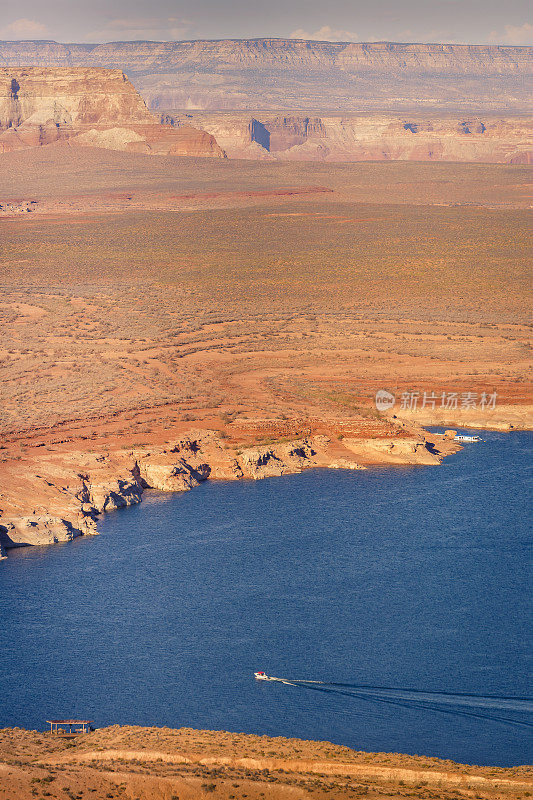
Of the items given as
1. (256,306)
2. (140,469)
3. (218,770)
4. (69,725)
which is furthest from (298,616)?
(256,306)

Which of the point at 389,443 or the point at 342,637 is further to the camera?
the point at 389,443

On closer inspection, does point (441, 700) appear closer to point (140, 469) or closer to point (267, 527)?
point (267, 527)

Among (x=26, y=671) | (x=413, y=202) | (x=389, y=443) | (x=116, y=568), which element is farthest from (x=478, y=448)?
(x=413, y=202)

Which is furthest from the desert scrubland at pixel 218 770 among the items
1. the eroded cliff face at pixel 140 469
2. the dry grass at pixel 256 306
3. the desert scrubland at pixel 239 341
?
the dry grass at pixel 256 306

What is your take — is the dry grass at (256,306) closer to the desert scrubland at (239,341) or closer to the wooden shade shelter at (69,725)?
the desert scrubland at (239,341)

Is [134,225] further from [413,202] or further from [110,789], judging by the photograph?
[110,789]

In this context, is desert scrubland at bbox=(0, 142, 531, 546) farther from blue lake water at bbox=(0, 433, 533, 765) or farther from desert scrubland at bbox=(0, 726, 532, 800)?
desert scrubland at bbox=(0, 726, 532, 800)

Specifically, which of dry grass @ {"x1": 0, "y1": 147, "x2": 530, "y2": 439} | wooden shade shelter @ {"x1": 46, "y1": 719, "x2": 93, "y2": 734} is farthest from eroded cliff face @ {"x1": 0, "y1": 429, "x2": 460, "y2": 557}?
wooden shade shelter @ {"x1": 46, "y1": 719, "x2": 93, "y2": 734}
